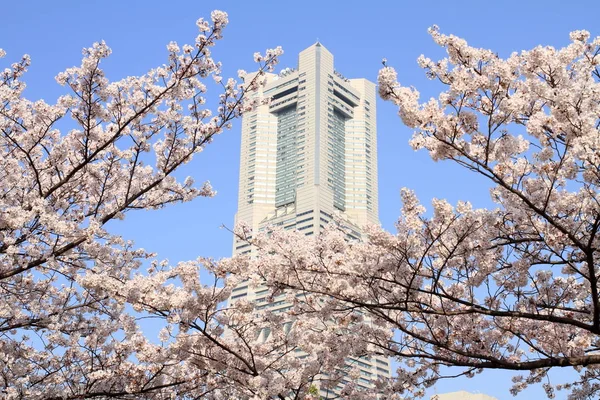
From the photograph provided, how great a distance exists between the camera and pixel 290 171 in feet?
494

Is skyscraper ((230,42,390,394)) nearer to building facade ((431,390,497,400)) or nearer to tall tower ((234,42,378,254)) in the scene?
tall tower ((234,42,378,254))

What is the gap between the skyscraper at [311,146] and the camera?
14450 centimetres

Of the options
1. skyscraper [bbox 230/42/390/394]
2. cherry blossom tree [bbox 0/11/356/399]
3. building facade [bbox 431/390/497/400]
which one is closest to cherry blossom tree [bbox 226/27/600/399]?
cherry blossom tree [bbox 0/11/356/399]

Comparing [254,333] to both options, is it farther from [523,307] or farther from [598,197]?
[598,197]

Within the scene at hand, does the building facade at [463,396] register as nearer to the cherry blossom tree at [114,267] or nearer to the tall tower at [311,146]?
the tall tower at [311,146]

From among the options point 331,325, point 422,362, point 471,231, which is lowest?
point 422,362

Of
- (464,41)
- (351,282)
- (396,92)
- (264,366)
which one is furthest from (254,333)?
(464,41)

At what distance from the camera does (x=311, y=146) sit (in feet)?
486

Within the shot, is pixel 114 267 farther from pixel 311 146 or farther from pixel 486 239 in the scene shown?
pixel 311 146

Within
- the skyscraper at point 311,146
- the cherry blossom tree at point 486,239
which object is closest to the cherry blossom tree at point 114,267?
the cherry blossom tree at point 486,239

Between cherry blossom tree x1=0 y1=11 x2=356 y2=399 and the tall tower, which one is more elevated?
the tall tower

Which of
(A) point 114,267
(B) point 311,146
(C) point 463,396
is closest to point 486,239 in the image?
(A) point 114,267

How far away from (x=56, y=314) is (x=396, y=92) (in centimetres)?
722

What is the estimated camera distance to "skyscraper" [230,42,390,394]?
14450cm
